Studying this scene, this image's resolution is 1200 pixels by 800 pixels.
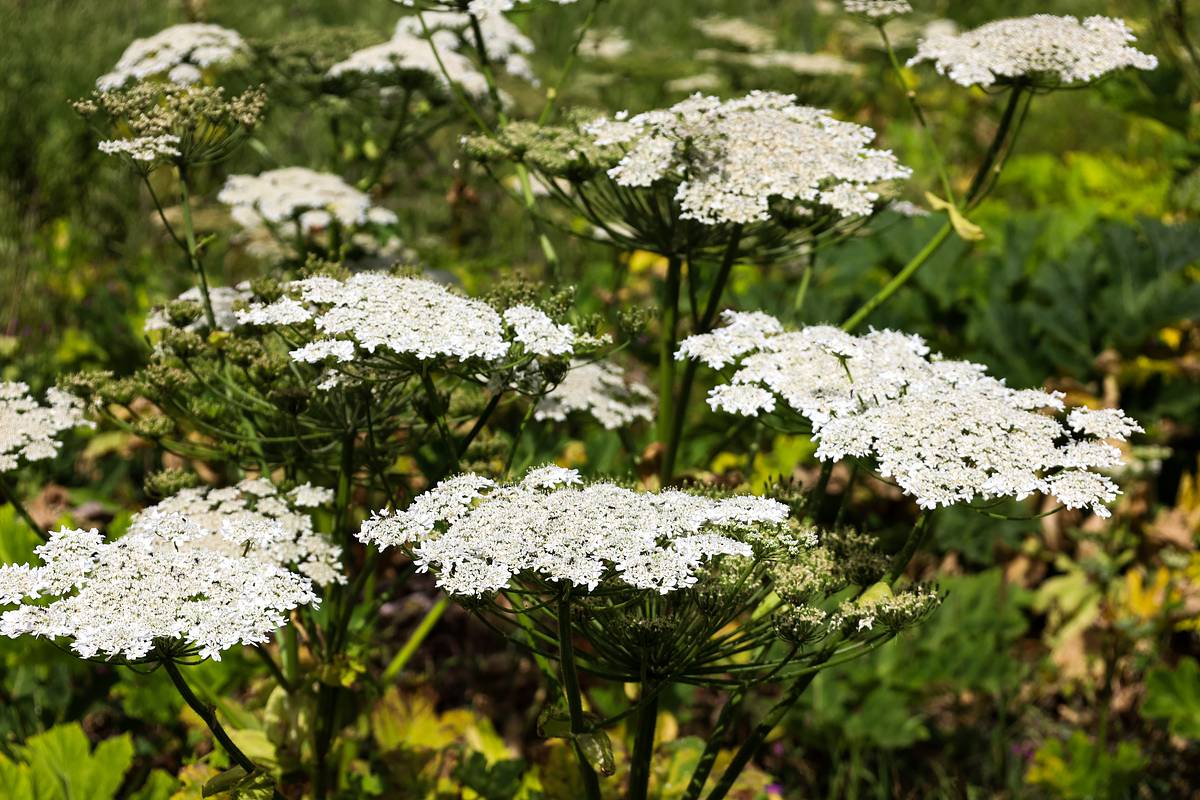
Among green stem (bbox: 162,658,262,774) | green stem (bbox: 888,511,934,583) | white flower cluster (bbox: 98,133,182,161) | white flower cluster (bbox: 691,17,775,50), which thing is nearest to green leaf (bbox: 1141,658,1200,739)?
green stem (bbox: 888,511,934,583)

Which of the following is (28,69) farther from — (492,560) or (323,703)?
(492,560)

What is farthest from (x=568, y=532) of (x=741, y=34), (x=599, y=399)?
(x=741, y=34)

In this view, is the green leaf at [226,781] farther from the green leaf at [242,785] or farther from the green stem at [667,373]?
the green stem at [667,373]

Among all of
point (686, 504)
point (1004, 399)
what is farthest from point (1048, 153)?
point (686, 504)

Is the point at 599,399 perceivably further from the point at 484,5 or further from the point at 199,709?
the point at 199,709

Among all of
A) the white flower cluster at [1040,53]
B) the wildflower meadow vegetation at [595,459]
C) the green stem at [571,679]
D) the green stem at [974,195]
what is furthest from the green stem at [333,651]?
the white flower cluster at [1040,53]

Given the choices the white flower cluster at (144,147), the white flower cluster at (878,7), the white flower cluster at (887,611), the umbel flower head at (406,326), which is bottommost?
the white flower cluster at (887,611)
